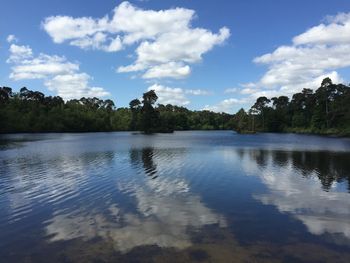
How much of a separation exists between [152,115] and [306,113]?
5828 cm

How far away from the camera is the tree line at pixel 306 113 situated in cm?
9912

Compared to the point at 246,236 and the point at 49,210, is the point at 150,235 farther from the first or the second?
the point at 49,210

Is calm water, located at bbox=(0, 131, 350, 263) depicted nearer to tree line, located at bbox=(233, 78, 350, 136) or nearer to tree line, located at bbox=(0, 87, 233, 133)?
tree line, located at bbox=(233, 78, 350, 136)

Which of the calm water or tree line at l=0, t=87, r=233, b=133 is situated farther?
tree line at l=0, t=87, r=233, b=133

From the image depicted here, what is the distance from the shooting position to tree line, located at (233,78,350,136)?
99.1m

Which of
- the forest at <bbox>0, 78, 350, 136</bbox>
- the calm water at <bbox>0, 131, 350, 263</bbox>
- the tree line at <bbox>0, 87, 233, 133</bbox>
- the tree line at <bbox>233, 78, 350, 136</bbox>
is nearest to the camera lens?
the calm water at <bbox>0, 131, 350, 263</bbox>

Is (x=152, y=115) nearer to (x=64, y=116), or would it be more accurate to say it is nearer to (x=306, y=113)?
(x=64, y=116)

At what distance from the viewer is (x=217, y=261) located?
8594 millimetres

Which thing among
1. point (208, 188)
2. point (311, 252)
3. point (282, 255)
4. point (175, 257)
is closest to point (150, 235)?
point (175, 257)

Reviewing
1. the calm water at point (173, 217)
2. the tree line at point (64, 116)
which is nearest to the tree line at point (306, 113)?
the tree line at point (64, 116)

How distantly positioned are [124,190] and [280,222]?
8.21 m

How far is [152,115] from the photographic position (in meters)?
130

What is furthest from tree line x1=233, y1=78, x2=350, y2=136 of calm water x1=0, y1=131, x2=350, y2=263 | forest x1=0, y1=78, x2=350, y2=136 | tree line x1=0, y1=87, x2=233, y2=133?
calm water x1=0, y1=131, x2=350, y2=263

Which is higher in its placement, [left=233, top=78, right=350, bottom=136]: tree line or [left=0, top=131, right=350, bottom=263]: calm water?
[left=233, top=78, right=350, bottom=136]: tree line
